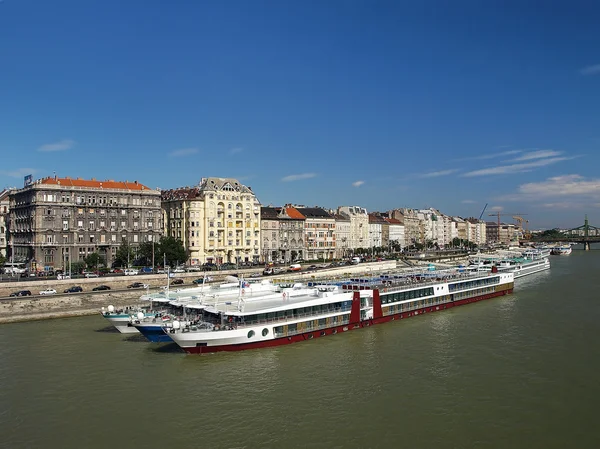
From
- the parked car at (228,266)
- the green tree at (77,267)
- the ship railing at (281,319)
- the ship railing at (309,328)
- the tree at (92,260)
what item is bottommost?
the ship railing at (309,328)

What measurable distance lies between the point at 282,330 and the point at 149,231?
169 feet

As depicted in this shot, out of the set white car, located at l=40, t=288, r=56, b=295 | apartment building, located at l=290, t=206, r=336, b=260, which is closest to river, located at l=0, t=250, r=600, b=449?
white car, located at l=40, t=288, r=56, b=295

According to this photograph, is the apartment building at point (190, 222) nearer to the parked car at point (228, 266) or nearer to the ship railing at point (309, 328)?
the parked car at point (228, 266)

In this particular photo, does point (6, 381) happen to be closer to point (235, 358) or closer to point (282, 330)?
point (235, 358)

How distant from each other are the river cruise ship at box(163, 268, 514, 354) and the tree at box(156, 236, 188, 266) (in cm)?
3338

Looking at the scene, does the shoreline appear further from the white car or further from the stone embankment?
the white car

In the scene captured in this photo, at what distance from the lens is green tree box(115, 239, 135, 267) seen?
243 ft

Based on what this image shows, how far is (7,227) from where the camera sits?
276 ft

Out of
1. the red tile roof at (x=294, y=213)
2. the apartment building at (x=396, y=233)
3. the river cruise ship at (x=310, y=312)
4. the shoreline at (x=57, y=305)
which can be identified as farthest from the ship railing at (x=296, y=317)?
the apartment building at (x=396, y=233)

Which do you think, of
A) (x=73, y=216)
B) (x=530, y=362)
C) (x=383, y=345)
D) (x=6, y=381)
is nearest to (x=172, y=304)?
(x=6, y=381)

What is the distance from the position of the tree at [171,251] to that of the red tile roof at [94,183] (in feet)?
33.6

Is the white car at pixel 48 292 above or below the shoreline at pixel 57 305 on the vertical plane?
above

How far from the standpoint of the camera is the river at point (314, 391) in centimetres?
2131

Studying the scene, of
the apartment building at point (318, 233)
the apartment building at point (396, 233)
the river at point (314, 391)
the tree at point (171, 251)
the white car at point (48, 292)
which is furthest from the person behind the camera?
the apartment building at point (396, 233)
